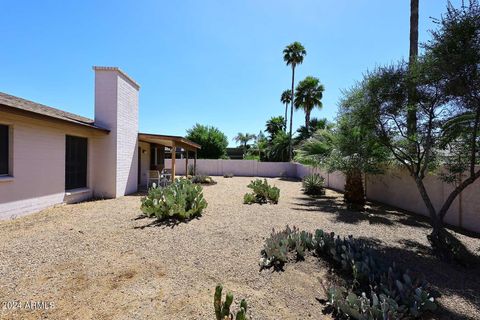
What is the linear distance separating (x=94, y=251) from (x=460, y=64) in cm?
735

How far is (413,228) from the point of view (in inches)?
263

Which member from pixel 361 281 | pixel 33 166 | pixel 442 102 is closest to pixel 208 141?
pixel 33 166

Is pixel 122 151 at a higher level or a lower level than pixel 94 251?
higher

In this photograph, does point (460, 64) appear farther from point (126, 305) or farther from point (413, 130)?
point (126, 305)

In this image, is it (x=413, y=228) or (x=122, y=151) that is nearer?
(x=413, y=228)

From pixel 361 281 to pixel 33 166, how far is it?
867cm

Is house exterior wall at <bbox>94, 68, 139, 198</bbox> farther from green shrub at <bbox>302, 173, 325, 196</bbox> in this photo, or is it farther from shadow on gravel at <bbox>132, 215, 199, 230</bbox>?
green shrub at <bbox>302, 173, 325, 196</bbox>

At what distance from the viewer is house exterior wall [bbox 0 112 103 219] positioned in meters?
6.53

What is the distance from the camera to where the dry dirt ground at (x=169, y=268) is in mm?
2965

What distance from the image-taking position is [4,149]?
6.50m

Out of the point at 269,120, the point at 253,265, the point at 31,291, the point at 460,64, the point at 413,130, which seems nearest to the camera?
the point at 31,291

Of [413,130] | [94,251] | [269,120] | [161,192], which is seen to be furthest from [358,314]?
[269,120]

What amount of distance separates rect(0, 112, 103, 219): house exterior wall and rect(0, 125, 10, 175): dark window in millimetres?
130

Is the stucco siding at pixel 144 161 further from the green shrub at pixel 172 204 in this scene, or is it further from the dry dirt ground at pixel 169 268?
the green shrub at pixel 172 204
